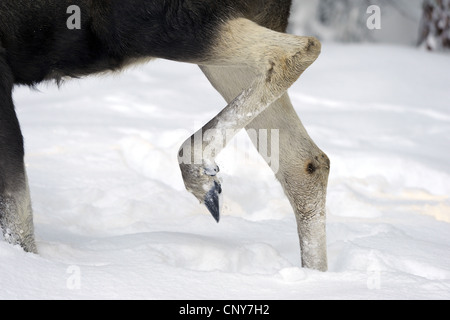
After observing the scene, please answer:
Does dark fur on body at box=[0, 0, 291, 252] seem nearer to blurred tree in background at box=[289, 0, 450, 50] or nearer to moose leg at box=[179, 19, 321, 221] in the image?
moose leg at box=[179, 19, 321, 221]

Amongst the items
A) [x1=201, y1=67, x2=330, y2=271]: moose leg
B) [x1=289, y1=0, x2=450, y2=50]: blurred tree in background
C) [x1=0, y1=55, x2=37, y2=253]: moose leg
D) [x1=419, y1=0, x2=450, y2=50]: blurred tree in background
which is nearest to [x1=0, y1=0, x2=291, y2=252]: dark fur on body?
[x1=0, y1=55, x2=37, y2=253]: moose leg

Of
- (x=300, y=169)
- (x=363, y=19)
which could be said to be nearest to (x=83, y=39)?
(x=300, y=169)

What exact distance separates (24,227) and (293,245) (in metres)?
1.36

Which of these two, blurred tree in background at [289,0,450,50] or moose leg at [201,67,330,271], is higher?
blurred tree in background at [289,0,450,50]

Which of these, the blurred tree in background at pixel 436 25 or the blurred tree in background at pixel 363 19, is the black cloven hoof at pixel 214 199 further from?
the blurred tree in background at pixel 436 25

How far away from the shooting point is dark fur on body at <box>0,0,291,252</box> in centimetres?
306

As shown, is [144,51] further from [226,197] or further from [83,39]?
[226,197]

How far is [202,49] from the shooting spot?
10.1 ft

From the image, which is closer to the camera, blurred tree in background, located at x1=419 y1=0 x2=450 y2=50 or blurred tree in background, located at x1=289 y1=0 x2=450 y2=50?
blurred tree in background, located at x1=419 y1=0 x2=450 y2=50

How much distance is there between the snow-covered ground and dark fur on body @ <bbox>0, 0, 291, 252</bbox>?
1.11ft

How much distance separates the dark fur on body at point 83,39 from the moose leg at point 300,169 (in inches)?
18.1

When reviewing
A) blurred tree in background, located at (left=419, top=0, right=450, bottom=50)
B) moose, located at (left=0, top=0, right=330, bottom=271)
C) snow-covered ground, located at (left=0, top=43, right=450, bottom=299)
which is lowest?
snow-covered ground, located at (left=0, top=43, right=450, bottom=299)

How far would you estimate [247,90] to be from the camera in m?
3.09

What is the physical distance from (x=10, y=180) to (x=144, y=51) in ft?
2.42
